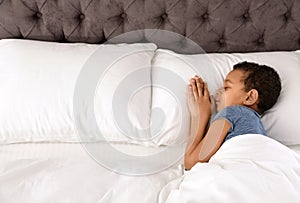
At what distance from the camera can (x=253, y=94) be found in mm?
1133

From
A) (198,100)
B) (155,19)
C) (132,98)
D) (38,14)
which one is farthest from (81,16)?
(198,100)

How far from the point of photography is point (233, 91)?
3.74ft

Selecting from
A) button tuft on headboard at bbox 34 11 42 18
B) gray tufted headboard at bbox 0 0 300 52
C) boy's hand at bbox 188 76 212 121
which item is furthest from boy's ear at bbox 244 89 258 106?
button tuft on headboard at bbox 34 11 42 18

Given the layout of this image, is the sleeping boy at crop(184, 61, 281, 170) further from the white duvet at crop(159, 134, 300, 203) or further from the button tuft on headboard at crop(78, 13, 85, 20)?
the button tuft on headboard at crop(78, 13, 85, 20)

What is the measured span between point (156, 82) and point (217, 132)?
0.24m

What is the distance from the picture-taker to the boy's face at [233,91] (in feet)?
3.73

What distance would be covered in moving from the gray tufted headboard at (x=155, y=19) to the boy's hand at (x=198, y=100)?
0.23 meters

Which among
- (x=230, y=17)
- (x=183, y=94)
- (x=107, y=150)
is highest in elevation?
(x=230, y=17)

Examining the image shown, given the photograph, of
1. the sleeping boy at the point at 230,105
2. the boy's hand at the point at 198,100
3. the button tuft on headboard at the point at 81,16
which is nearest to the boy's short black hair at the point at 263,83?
the sleeping boy at the point at 230,105

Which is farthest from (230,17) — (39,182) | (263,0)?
(39,182)

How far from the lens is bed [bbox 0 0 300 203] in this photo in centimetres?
91

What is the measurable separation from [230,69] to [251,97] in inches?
5.1

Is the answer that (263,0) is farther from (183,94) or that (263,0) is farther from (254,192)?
(254,192)

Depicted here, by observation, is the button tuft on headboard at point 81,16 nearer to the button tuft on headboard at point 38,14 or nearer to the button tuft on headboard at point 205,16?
the button tuft on headboard at point 38,14
